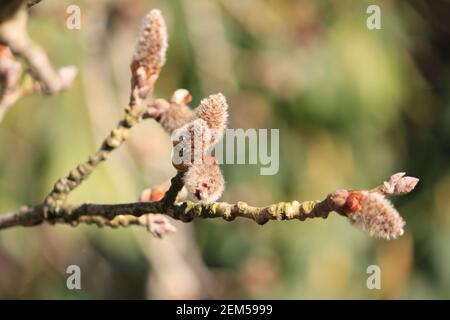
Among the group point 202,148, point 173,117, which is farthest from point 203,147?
point 173,117

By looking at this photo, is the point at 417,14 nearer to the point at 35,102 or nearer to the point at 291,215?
the point at 35,102

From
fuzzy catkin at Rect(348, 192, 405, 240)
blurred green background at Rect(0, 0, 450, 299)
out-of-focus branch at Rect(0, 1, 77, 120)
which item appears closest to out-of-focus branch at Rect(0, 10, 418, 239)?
fuzzy catkin at Rect(348, 192, 405, 240)

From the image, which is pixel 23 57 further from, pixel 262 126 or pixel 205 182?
pixel 262 126

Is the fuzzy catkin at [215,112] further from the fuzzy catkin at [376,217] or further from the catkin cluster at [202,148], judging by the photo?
the fuzzy catkin at [376,217]

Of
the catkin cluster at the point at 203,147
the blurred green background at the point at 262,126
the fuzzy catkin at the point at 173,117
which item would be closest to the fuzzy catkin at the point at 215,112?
the catkin cluster at the point at 203,147
